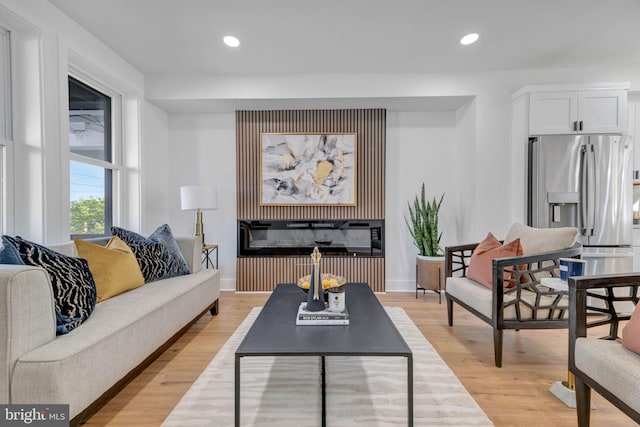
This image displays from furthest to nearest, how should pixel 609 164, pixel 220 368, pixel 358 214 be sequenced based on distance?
pixel 358 214
pixel 609 164
pixel 220 368

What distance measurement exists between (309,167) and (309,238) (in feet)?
2.89

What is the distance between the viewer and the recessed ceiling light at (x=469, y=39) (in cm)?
270

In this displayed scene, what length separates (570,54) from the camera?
2988mm

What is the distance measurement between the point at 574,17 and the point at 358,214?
2602mm

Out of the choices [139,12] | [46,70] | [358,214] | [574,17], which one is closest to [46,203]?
[46,70]

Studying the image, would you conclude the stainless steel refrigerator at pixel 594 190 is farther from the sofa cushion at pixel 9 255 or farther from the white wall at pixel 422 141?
the sofa cushion at pixel 9 255

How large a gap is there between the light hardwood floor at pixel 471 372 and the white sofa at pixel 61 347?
Answer: 16cm

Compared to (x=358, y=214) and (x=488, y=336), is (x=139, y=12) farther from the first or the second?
(x=488, y=336)

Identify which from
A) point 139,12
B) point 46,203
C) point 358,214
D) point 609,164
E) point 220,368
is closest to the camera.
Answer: point 220,368

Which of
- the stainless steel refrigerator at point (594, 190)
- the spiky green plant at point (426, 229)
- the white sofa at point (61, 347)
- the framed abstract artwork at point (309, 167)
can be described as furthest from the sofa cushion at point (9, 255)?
the stainless steel refrigerator at point (594, 190)

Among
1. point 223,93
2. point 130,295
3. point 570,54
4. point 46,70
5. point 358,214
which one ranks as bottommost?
point 130,295

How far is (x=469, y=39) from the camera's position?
2758 mm

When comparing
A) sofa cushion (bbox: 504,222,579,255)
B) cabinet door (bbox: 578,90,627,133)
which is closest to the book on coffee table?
sofa cushion (bbox: 504,222,579,255)

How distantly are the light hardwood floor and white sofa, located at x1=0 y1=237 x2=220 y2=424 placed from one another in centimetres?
16
